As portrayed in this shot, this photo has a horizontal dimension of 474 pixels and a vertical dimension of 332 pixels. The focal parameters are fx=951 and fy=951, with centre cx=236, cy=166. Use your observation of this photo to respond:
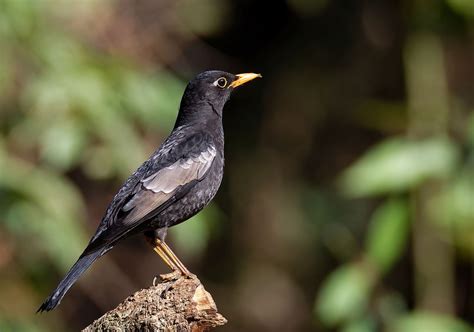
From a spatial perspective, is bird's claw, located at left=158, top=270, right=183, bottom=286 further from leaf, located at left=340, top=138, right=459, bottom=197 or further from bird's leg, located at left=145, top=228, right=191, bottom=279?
leaf, located at left=340, top=138, right=459, bottom=197

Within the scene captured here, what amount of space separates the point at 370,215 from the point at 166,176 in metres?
5.55

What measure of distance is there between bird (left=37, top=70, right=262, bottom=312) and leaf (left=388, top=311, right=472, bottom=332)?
5.30 ft

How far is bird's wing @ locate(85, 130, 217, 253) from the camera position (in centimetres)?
571

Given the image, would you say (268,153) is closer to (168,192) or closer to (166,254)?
(166,254)

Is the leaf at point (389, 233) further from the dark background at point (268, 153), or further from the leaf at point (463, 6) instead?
the leaf at point (463, 6)

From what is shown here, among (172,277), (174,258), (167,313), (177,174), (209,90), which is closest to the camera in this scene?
(167,313)

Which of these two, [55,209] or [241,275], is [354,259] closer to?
[55,209]

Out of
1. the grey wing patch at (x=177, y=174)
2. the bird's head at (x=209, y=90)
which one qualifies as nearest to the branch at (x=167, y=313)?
the grey wing patch at (x=177, y=174)

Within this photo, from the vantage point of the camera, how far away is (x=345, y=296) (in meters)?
6.65

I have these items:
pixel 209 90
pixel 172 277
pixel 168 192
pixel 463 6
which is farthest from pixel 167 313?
pixel 463 6

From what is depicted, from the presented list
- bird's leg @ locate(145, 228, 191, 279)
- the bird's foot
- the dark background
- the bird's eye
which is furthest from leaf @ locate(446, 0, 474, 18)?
the bird's foot

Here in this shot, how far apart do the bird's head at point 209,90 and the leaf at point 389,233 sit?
4.41 feet

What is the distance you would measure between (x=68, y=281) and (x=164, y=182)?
3.25 feet

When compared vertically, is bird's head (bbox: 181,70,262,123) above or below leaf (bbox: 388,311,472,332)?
above
